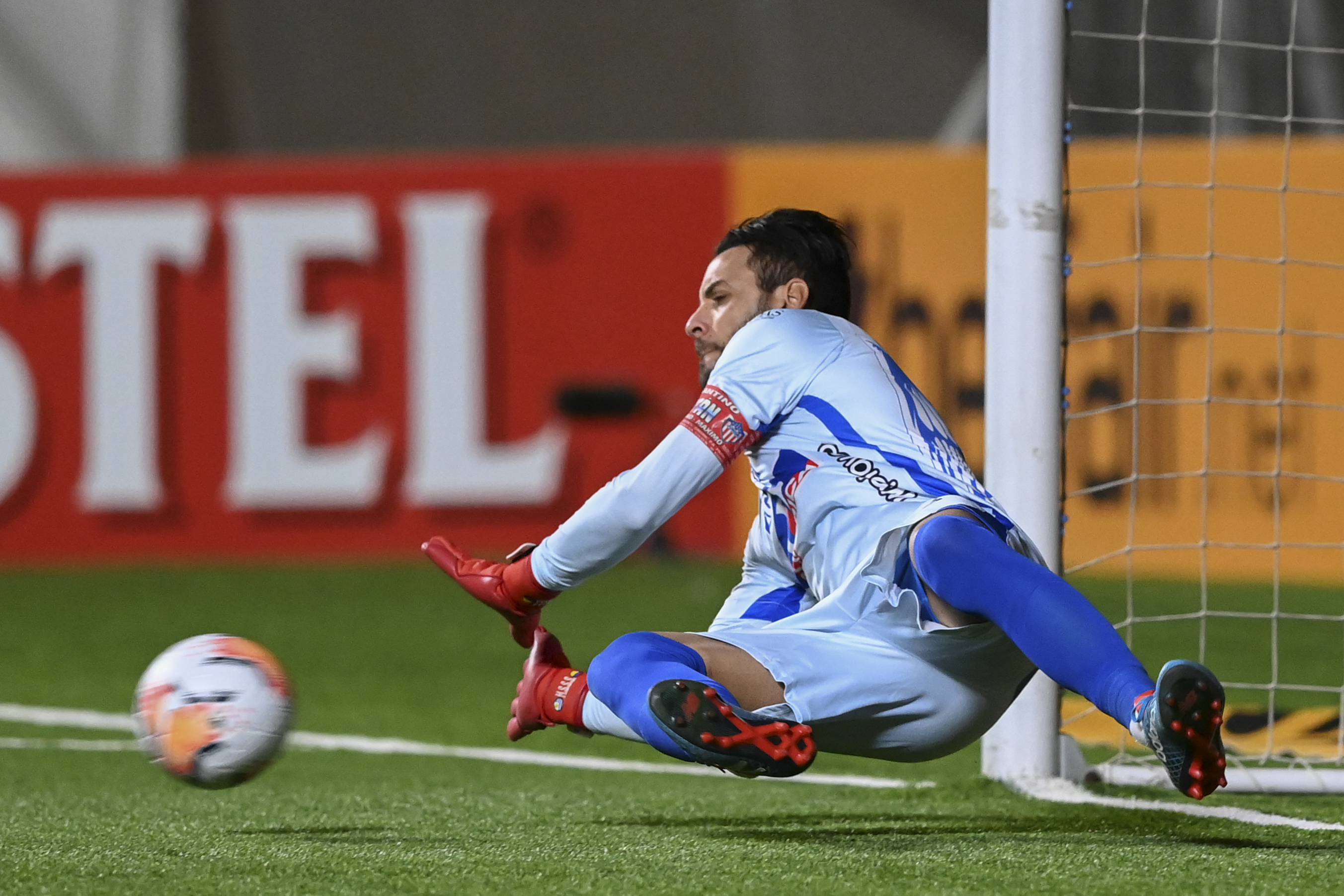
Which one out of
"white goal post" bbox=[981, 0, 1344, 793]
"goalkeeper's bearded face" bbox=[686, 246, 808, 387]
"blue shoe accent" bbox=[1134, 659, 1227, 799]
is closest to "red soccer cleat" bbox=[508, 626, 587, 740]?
"goalkeeper's bearded face" bbox=[686, 246, 808, 387]

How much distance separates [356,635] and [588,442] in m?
2.26

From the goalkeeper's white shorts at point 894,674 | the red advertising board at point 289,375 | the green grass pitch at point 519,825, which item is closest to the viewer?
the green grass pitch at point 519,825

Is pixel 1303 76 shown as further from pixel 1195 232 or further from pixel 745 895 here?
pixel 745 895

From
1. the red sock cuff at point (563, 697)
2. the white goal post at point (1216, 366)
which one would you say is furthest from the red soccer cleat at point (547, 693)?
the white goal post at point (1216, 366)

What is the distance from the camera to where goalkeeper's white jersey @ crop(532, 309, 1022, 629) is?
287cm

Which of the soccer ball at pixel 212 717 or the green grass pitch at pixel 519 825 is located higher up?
the soccer ball at pixel 212 717

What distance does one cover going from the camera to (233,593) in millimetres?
8328

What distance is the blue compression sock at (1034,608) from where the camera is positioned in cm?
259

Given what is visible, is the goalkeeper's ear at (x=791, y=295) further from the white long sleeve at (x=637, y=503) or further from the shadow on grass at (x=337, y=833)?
the shadow on grass at (x=337, y=833)

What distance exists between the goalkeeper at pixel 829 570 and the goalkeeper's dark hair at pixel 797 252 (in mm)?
18

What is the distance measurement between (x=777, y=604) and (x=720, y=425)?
382mm

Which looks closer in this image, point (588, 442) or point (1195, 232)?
point (1195, 232)

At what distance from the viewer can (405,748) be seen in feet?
16.6

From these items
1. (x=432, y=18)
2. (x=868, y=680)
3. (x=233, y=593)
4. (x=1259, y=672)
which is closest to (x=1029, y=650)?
(x=868, y=680)
